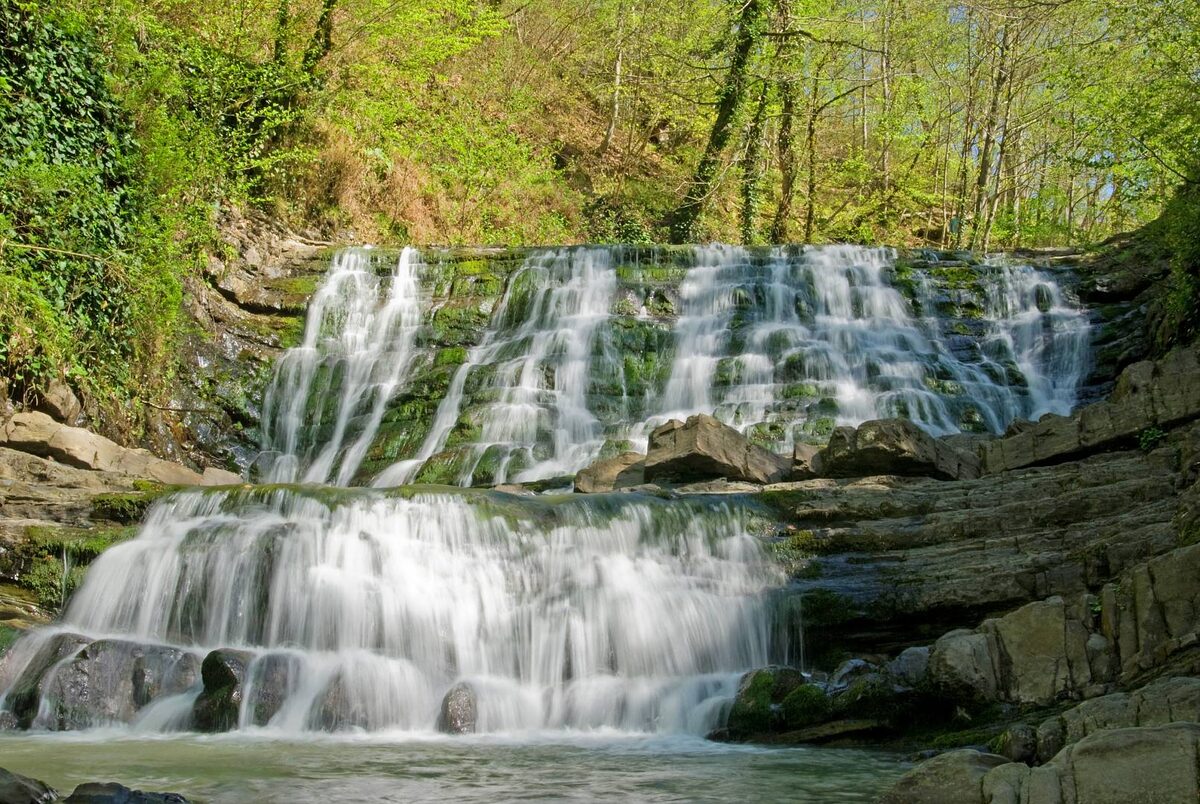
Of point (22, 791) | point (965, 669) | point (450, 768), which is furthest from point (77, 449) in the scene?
point (965, 669)

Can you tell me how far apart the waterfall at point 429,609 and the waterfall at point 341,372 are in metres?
4.74

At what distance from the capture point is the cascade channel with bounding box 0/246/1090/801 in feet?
26.9

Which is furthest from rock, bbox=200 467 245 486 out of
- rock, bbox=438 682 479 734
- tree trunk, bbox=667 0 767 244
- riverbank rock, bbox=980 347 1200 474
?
tree trunk, bbox=667 0 767 244

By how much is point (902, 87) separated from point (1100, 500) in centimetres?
2093

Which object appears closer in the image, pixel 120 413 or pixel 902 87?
pixel 120 413

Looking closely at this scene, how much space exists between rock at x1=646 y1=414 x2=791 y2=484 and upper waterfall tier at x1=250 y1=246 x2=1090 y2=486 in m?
1.80

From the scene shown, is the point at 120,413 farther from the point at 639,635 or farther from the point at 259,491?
the point at 639,635

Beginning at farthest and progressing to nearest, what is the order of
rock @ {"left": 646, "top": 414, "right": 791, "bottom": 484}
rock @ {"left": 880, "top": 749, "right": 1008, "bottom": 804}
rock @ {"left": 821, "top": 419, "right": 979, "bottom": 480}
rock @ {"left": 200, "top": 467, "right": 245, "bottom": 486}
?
1. rock @ {"left": 200, "top": 467, "right": 245, "bottom": 486}
2. rock @ {"left": 646, "top": 414, "right": 791, "bottom": 484}
3. rock @ {"left": 821, "top": 419, "right": 979, "bottom": 480}
4. rock @ {"left": 880, "top": 749, "right": 1008, "bottom": 804}

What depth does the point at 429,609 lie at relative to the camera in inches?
360

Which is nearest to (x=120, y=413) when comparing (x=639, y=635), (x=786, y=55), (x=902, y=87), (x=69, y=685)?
(x=69, y=685)

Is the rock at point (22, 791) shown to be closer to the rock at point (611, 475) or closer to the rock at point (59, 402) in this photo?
the rock at point (611, 475)

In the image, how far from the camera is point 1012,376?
1521cm

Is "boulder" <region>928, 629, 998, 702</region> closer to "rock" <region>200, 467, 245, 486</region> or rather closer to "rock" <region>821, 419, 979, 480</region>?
"rock" <region>821, 419, 979, 480</region>

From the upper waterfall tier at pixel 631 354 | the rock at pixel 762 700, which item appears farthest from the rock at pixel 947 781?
the upper waterfall tier at pixel 631 354
